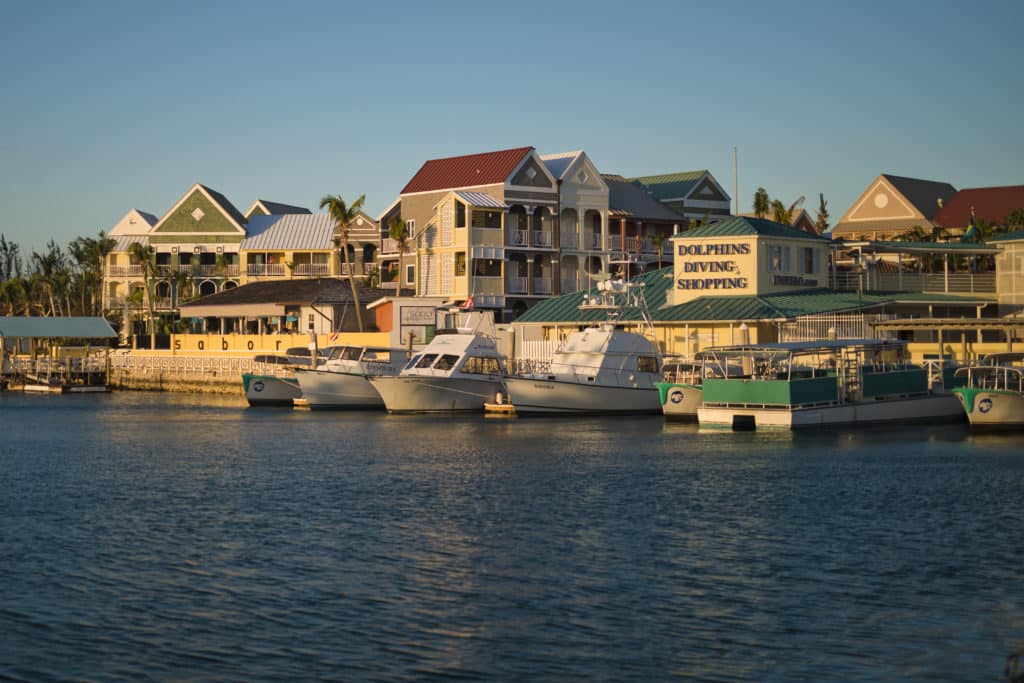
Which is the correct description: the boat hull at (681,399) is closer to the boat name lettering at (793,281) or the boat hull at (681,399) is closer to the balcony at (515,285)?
the boat name lettering at (793,281)

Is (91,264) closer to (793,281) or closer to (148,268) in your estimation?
(148,268)

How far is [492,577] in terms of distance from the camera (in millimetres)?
22438

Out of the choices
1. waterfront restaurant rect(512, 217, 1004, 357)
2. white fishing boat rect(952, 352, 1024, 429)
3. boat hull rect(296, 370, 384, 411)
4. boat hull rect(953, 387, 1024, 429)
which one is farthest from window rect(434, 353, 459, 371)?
boat hull rect(953, 387, 1024, 429)

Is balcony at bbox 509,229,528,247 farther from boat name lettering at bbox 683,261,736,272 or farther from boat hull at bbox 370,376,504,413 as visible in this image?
boat hull at bbox 370,376,504,413

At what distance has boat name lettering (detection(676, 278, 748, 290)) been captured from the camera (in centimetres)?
6631

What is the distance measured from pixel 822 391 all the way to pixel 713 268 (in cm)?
1963

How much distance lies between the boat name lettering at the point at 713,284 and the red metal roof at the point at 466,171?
2235 cm

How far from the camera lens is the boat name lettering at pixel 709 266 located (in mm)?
66812

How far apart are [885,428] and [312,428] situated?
75.3 ft

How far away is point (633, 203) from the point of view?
3871 inches

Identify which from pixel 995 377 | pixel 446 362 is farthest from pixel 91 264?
pixel 995 377

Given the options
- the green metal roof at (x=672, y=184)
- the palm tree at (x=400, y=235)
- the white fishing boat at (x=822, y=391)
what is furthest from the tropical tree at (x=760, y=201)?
the white fishing boat at (x=822, y=391)

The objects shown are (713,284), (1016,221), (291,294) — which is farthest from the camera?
(1016,221)

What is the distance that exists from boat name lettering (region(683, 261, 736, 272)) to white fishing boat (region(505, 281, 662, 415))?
10.4m
